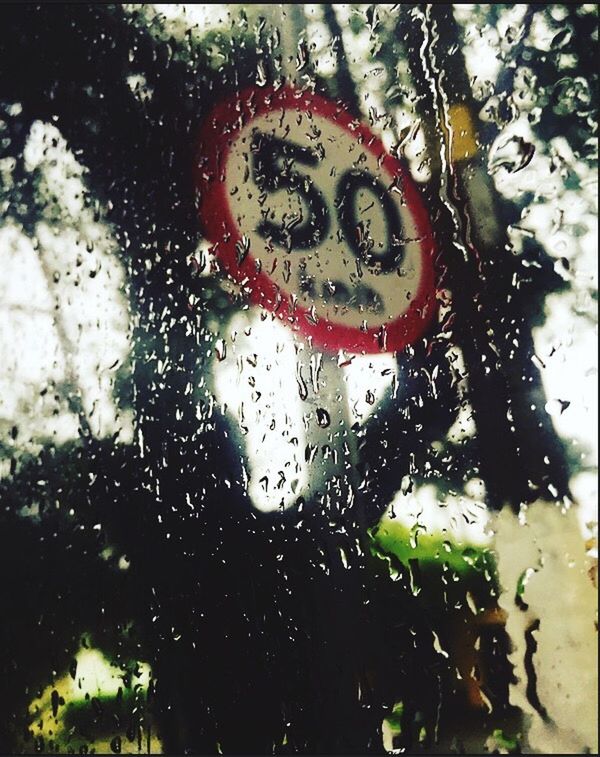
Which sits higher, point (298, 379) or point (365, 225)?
point (365, 225)

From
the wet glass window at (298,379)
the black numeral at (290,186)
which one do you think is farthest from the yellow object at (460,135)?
the black numeral at (290,186)

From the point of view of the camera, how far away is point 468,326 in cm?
62

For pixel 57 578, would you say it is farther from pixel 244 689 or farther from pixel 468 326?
pixel 468 326

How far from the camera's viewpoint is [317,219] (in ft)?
2.55

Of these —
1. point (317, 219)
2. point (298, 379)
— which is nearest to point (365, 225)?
point (317, 219)

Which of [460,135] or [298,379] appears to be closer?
[460,135]

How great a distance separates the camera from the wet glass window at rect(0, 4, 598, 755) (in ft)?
1.83

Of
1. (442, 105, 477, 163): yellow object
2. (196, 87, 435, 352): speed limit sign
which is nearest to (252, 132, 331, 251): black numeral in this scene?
(196, 87, 435, 352): speed limit sign

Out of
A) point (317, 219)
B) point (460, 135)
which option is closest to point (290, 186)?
point (317, 219)

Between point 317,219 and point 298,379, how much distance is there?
0.23m

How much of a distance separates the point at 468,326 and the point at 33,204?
778mm

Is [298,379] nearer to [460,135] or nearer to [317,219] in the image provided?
[317,219]

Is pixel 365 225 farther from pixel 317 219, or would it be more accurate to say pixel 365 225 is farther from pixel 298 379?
pixel 298 379

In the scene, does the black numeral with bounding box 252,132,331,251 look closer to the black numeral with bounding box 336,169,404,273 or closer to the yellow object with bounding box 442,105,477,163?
the black numeral with bounding box 336,169,404,273
